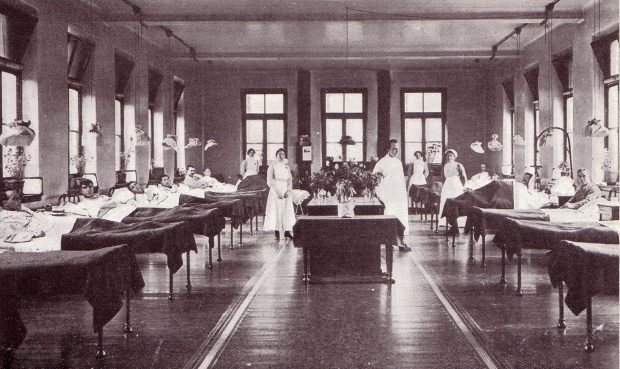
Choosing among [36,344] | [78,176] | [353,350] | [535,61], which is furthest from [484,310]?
[535,61]

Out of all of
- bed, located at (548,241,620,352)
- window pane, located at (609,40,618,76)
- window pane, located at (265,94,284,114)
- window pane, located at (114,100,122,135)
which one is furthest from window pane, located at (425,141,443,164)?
bed, located at (548,241,620,352)

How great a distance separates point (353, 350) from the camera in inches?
166

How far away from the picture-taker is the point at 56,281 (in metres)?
3.82

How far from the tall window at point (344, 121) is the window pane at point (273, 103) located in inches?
47.5

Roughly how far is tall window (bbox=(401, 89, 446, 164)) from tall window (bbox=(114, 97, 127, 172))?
8.60 m

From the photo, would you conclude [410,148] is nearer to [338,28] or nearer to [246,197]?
[338,28]

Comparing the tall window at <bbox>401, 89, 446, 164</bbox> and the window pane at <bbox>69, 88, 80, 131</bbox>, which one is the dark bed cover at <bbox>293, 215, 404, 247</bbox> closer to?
the window pane at <bbox>69, 88, 80, 131</bbox>

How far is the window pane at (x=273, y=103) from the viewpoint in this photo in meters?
18.7

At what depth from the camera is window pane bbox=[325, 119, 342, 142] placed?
61.2 feet

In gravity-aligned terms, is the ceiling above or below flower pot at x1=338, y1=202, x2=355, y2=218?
above

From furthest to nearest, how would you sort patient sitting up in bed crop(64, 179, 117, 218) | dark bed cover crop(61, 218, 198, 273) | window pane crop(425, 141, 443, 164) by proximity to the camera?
window pane crop(425, 141, 443, 164) < patient sitting up in bed crop(64, 179, 117, 218) < dark bed cover crop(61, 218, 198, 273)

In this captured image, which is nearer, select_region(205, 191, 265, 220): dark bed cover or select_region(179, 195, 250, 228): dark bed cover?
select_region(179, 195, 250, 228): dark bed cover

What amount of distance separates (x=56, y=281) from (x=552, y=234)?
12.4ft

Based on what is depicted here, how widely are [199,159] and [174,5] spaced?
25.2 feet
